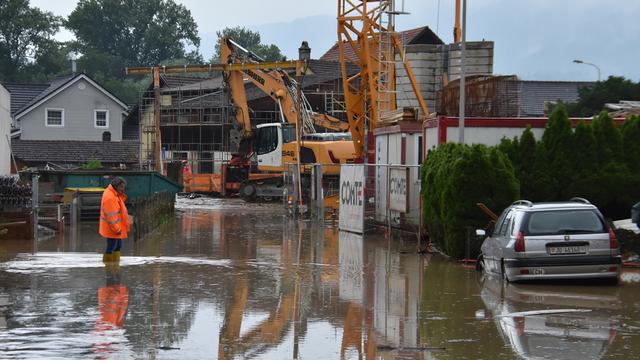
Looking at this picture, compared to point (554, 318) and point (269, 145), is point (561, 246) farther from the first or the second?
point (269, 145)

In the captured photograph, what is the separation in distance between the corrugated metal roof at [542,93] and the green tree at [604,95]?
529 cm

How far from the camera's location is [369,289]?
55.9ft

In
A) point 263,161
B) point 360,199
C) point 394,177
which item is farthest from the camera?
point 263,161

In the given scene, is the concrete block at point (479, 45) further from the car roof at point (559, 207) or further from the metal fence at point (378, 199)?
the car roof at point (559, 207)

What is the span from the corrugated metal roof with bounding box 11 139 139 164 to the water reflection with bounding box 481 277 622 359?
51.8 meters

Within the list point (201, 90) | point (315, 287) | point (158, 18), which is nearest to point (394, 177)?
point (315, 287)

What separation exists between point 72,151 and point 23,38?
5206 cm

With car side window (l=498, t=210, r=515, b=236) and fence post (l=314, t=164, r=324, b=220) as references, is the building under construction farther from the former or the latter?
car side window (l=498, t=210, r=515, b=236)

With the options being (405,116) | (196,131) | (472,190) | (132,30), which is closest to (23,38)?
(132,30)

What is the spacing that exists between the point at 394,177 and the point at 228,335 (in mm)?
15863

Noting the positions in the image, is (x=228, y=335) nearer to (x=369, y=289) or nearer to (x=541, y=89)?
(x=369, y=289)

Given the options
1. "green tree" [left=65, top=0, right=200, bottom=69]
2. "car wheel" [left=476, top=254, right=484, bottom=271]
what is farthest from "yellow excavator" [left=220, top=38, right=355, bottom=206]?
"green tree" [left=65, top=0, right=200, bottom=69]

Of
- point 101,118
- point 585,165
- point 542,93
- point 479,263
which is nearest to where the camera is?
point 479,263

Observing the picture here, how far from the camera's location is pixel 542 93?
203 feet
